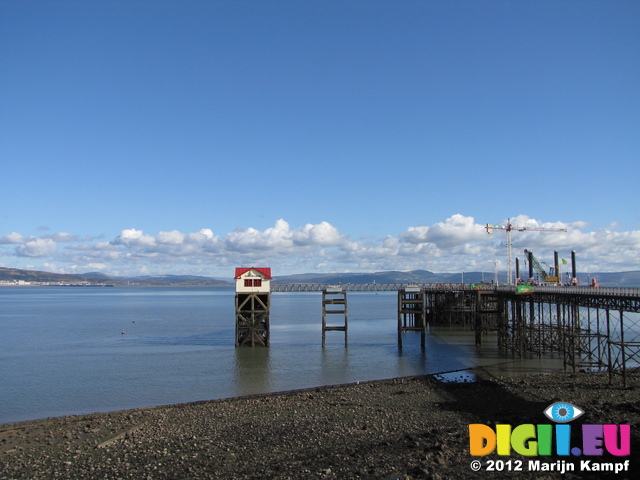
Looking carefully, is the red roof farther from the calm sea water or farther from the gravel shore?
the gravel shore

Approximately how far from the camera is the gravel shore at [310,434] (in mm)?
17859

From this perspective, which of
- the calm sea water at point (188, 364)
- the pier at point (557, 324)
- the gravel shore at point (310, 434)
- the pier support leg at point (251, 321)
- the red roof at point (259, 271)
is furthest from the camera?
the red roof at point (259, 271)

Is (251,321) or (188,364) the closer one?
(188,364)

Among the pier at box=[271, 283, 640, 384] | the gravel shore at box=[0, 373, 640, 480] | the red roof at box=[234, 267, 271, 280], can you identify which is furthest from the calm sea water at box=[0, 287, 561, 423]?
the red roof at box=[234, 267, 271, 280]

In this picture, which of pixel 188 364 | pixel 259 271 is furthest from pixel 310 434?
pixel 259 271

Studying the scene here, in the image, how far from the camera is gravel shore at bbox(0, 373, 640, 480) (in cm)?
1786

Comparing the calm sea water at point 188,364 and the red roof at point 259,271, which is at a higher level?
the red roof at point 259,271

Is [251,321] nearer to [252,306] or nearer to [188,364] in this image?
[252,306]

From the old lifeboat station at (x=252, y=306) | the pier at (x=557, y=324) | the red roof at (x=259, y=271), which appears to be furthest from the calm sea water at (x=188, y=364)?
the red roof at (x=259, y=271)

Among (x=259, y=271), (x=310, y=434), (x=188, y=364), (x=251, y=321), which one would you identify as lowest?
Answer: (x=188, y=364)

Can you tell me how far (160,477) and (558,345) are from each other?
3750 centimetres

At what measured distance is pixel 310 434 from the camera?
72.2ft

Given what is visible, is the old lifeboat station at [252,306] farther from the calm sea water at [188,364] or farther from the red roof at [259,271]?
the calm sea water at [188,364]

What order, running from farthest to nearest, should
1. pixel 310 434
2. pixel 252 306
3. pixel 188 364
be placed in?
pixel 252 306 → pixel 188 364 → pixel 310 434
